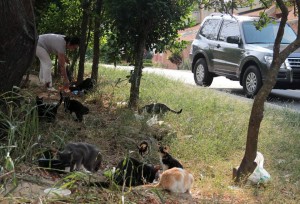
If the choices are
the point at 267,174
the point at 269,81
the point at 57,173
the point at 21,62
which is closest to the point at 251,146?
the point at 267,174

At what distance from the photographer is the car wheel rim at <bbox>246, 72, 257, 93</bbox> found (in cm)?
1302

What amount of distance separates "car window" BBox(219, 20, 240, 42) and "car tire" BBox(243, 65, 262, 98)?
4.03 feet

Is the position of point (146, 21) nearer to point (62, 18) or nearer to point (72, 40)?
point (72, 40)

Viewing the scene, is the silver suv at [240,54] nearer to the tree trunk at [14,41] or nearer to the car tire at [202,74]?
the car tire at [202,74]

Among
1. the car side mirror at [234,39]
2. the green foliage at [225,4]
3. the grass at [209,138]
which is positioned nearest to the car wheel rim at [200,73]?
the car side mirror at [234,39]

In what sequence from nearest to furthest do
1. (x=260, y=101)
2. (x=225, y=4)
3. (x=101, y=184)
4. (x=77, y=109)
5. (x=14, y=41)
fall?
(x=101, y=184) → (x=14, y=41) → (x=260, y=101) → (x=77, y=109) → (x=225, y=4)

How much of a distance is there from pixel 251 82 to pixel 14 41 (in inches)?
339

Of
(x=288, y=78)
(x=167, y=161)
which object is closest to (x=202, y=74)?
(x=288, y=78)

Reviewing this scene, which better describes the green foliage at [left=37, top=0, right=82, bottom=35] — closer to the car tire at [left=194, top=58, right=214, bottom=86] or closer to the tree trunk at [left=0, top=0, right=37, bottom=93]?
the car tire at [left=194, top=58, right=214, bottom=86]

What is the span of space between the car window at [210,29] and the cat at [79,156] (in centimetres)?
1038

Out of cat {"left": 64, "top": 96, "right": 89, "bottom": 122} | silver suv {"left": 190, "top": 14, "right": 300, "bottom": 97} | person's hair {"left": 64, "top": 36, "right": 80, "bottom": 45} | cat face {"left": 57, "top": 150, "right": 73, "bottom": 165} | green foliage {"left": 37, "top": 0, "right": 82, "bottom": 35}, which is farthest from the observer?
silver suv {"left": 190, "top": 14, "right": 300, "bottom": 97}

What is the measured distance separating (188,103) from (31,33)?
4.68 meters

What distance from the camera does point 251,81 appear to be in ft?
43.3

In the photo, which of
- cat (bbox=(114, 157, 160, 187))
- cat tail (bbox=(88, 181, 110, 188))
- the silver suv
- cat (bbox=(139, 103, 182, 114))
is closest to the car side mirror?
the silver suv
